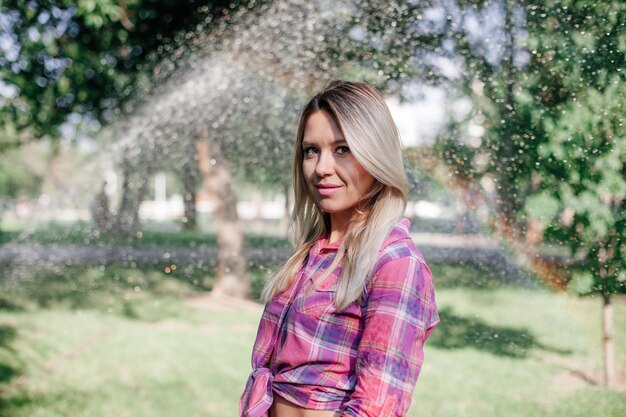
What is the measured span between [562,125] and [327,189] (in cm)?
266

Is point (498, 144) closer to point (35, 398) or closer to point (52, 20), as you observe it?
point (35, 398)

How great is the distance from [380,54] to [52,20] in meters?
3.72

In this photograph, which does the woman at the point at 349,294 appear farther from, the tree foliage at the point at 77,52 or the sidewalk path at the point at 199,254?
the tree foliage at the point at 77,52

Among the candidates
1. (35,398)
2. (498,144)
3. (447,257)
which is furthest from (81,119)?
(498,144)

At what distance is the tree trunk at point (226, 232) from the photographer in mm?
6832

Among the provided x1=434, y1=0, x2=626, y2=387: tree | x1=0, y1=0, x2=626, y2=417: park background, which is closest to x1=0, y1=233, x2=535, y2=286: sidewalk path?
x1=0, y1=0, x2=626, y2=417: park background

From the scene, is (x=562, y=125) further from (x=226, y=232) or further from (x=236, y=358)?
(x=226, y=232)

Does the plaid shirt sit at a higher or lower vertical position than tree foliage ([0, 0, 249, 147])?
lower

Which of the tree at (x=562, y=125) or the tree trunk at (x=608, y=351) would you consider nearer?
the tree at (x=562, y=125)

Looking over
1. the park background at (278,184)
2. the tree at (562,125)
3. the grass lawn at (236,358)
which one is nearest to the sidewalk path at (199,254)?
the park background at (278,184)

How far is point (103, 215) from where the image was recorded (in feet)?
21.8

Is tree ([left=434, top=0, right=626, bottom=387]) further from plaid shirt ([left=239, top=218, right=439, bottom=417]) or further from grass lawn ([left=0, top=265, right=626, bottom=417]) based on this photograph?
plaid shirt ([left=239, top=218, right=439, bottom=417])

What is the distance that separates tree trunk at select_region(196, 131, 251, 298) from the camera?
6832 millimetres

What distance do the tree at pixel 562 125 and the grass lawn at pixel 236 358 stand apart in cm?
55
